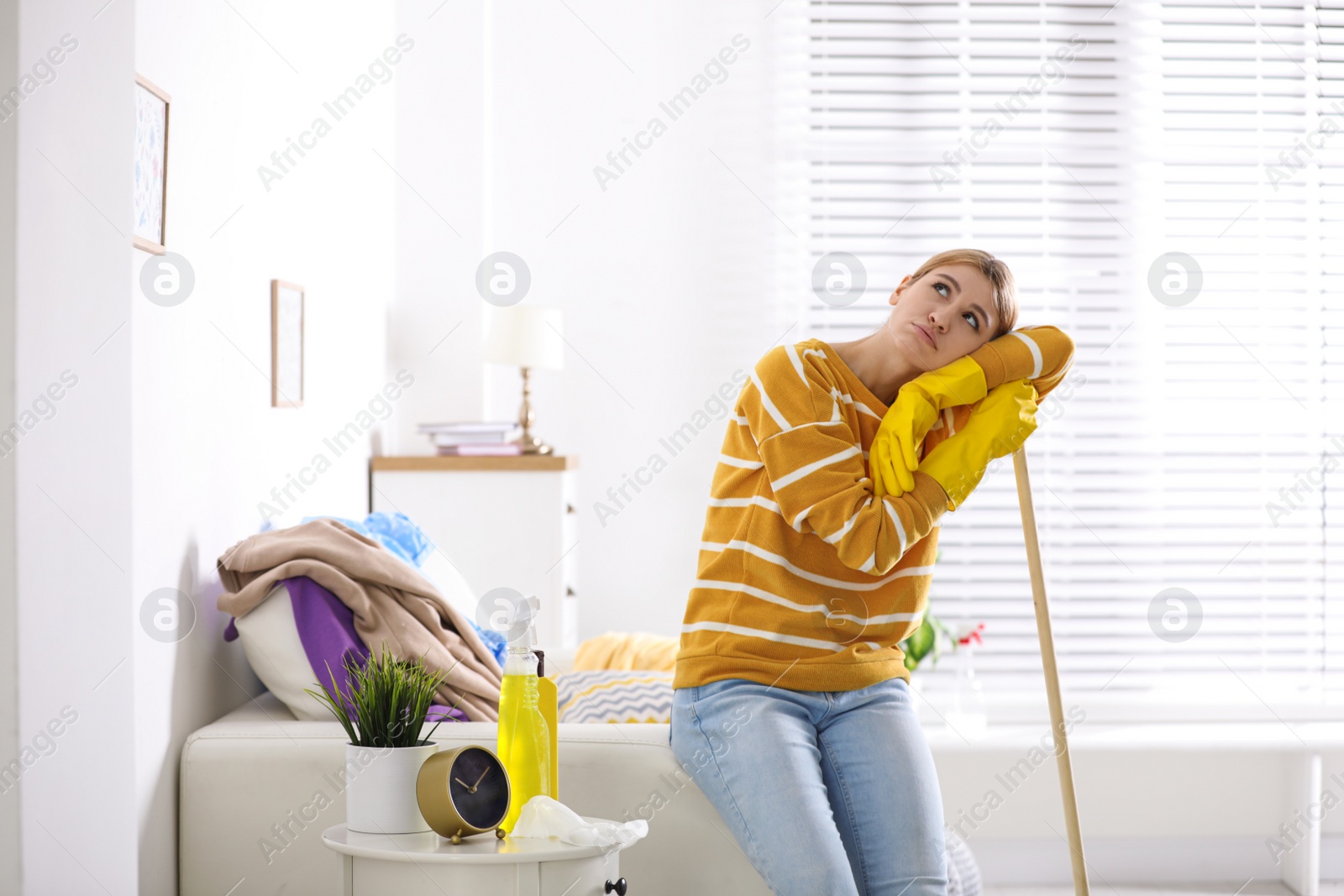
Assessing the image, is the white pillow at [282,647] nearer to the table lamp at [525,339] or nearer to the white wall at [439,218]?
the table lamp at [525,339]

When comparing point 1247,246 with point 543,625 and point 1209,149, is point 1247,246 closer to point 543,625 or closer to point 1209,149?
point 1209,149

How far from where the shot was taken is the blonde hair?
164 cm

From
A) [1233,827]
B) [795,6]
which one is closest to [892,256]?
[795,6]

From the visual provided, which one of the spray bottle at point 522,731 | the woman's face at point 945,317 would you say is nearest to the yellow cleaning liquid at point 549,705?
the spray bottle at point 522,731

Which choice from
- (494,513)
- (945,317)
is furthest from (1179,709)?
(945,317)

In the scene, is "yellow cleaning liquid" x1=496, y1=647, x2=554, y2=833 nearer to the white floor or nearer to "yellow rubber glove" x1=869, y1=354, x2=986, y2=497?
"yellow rubber glove" x1=869, y1=354, x2=986, y2=497

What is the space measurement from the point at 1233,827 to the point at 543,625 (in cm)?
198

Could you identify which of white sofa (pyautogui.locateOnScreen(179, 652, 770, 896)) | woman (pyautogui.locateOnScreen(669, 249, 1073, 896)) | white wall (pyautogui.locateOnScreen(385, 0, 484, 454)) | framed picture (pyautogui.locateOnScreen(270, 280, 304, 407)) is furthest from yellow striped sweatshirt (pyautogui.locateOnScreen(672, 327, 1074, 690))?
white wall (pyautogui.locateOnScreen(385, 0, 484, 454))

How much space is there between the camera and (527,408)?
3205 millimetres

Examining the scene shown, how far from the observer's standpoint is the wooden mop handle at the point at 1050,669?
5.59ft

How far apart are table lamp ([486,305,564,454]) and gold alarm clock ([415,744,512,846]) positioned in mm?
1811

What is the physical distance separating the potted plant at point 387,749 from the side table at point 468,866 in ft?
0.08

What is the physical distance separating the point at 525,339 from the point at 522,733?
1824 millimetres

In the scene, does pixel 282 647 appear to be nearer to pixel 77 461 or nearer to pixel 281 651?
pixel 281 651
